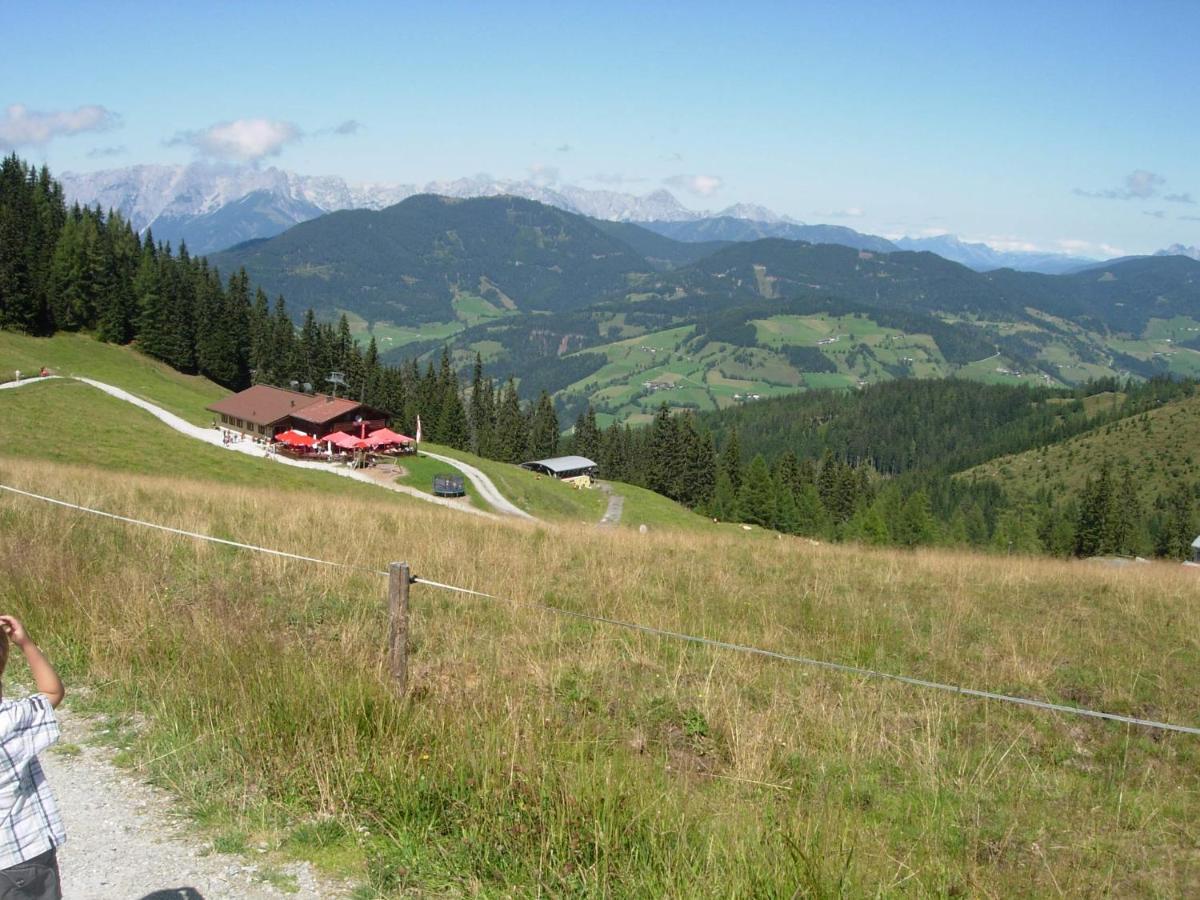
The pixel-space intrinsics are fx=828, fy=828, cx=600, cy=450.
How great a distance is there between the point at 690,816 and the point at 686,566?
311 inches

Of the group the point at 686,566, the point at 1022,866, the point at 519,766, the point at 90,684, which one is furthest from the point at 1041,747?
the point at 90,684

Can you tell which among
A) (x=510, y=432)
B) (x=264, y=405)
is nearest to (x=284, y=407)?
(x=264, y=405)

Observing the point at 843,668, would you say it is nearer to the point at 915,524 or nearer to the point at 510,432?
the point at 510,432

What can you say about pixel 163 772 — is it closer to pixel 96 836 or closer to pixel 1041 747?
pixel 96 836

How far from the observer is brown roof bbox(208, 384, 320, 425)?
63.8m

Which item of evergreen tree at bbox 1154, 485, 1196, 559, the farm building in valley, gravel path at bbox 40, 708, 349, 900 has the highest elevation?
gravel path at bbox 40, 708, 349, 900

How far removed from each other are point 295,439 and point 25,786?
6105 centimetres

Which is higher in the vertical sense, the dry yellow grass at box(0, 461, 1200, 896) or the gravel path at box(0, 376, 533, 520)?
the dry yellow grass at box(0, 461, 1200, 896)

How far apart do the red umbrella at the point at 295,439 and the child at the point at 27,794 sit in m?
60.7

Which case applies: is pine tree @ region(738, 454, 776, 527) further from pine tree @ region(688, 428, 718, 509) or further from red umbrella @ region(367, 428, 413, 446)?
red umbrella @ region(367, 428, 413, 446)

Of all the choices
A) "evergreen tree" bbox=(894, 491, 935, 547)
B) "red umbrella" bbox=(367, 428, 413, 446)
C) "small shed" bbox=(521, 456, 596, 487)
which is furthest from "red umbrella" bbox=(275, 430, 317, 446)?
"evergreen tree" bbox=(894, 491, 935, 547)

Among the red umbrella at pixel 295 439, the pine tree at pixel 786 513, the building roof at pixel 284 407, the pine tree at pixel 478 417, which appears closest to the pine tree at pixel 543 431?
the pine tree at pixel 478 417

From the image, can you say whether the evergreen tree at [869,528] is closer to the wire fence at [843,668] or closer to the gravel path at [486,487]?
the gravel path at [486,487]

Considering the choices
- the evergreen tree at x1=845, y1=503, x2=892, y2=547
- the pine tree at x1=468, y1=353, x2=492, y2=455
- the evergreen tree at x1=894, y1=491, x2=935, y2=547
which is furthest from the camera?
the pine tree at x1=468, y1=353, x2=492, y2=455
